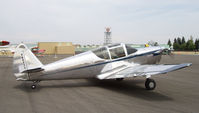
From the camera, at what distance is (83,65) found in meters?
7.61

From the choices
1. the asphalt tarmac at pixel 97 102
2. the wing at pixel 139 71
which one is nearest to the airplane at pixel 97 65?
the wing at pixel 139 71

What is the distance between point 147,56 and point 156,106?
3.69m

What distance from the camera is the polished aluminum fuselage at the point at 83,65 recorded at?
7.25 m

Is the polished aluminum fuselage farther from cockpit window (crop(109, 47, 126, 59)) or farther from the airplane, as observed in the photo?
cockpit window (crop(109, 47, 126, 59))

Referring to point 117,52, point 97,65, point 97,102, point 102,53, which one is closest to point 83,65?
point 97,65

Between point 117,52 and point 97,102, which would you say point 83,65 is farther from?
point 97,102

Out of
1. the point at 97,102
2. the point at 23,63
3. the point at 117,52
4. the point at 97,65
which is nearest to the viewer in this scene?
the point at 97,102

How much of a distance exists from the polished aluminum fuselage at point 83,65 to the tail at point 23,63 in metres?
0.23

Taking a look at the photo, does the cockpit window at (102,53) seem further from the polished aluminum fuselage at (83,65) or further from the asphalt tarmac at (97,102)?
the asphalt tarmac at (97,102)

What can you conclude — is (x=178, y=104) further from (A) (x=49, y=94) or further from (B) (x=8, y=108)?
(B) (x=8, y=108)

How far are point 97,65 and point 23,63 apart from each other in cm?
300

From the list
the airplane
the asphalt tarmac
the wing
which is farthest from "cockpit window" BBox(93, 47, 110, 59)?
the asphalt tarmac

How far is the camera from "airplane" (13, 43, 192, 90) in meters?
7.06

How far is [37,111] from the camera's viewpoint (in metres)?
4.82
